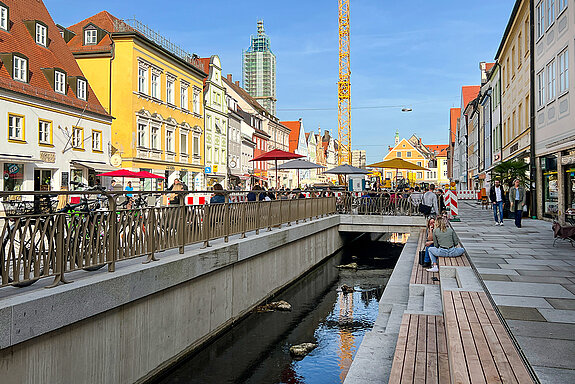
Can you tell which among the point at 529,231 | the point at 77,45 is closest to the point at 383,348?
the point at 529,231

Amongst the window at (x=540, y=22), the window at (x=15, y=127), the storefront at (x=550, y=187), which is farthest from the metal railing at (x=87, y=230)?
the window at (x=15, y=127)

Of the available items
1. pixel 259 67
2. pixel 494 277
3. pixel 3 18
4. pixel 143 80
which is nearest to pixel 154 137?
pixel 143 80

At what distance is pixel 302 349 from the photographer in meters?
9.64

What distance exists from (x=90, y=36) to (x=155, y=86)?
5111mm

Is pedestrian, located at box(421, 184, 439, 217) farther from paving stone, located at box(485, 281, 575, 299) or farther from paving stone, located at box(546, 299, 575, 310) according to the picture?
paving stone, located at box(546, 299, 575, 310)

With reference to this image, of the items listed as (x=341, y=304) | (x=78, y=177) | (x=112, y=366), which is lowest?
(x=341, y=304)

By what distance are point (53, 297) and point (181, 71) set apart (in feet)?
118

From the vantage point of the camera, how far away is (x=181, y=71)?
3944cm

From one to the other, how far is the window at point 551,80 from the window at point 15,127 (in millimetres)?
22083

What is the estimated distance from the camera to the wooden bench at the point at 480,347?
12.8 ft

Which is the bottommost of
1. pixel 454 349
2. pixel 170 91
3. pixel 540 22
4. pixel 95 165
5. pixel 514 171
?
pixel 454 349

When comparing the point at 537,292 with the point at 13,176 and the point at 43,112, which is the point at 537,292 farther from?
the point at 43,112

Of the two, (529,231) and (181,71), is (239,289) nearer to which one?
(529,231)

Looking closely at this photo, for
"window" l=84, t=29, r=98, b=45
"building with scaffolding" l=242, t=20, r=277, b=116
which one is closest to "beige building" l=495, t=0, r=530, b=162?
"window" l=84, t=29, r=98, b=45
